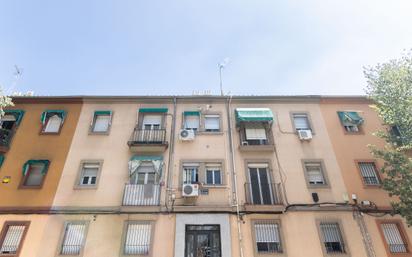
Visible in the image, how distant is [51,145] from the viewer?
14.6 metres

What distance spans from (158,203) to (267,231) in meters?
5.48

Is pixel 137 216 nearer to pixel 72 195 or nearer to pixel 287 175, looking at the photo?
pixel 72 195

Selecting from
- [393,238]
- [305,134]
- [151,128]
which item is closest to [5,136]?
[151,128]

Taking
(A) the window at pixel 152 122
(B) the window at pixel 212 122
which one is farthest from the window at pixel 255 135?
(A) the window at pixel 152 122

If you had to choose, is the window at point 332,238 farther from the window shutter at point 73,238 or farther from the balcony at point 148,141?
the window shutter at point 73,238

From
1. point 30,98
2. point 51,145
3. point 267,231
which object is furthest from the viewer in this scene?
point 30,98

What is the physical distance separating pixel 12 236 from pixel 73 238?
9.47ft

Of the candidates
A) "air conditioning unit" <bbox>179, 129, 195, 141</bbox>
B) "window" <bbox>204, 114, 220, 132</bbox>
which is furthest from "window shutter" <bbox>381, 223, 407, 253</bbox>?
"air conditioning unit" <bbox>179, 129, 195, 141</bbox>

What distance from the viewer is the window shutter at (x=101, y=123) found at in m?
15.5

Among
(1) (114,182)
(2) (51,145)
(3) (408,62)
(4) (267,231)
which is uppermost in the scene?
(3) (408,62)

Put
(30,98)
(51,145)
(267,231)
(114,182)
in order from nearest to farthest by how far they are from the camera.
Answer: (267,231) → (114,182) → (51,145) → (30,98)

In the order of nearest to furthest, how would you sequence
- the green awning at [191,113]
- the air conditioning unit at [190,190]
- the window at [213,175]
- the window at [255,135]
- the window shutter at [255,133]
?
the air conditioning unit at [190,190] → the window at [213,175] → the window at [255,135] → the window shutter at [255,133] → the green awning at [191,113]

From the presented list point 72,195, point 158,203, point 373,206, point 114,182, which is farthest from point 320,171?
point 72,195

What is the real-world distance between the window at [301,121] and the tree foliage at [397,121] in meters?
3.63
